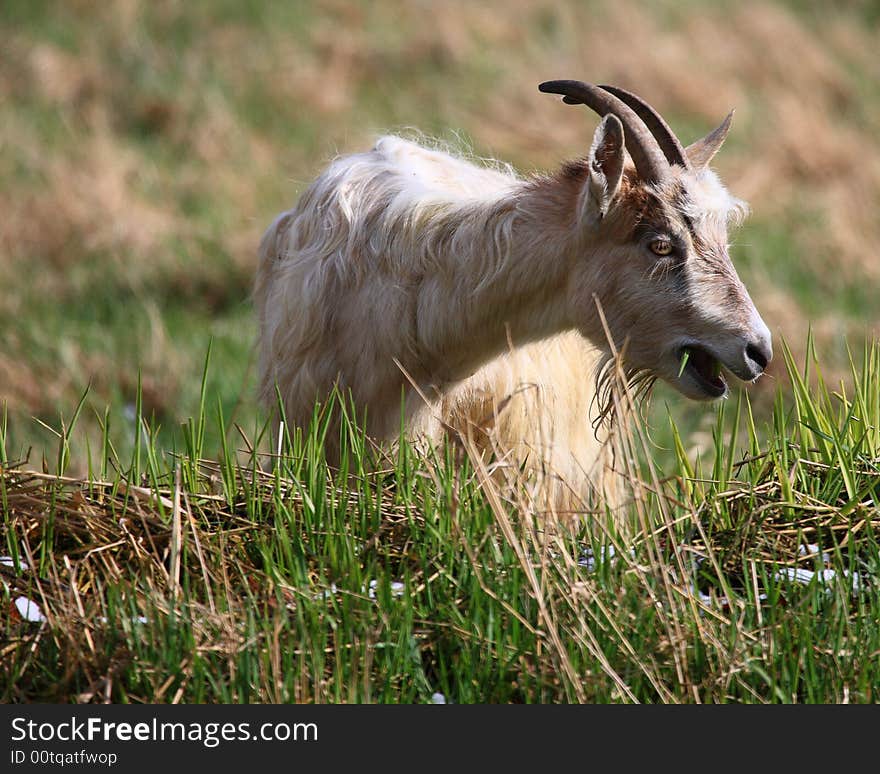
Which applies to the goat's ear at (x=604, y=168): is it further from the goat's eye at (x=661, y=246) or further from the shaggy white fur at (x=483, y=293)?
the goat's eye at (x=661, y=246)

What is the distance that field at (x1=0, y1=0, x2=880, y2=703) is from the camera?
2.89 m

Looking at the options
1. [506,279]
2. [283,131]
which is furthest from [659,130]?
[283,131]

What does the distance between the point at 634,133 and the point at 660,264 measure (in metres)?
→ 0.42

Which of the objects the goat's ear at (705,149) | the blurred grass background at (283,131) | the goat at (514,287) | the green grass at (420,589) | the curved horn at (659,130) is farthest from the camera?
the blurred grass background at (283,131)

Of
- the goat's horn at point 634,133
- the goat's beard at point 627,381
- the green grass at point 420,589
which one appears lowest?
the green grass at point 420,589

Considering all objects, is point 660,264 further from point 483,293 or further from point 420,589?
point 420,589

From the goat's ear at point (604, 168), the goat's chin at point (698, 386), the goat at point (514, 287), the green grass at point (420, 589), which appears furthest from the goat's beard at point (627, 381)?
the green grass at point (420, 589)

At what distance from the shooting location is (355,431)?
4.13m

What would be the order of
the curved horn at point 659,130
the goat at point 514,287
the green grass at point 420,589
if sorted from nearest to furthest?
the green grass at point 420,589, the goat at point 514,287, the curved horn at point 659,130

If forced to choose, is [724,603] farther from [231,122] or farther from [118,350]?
[231,122]

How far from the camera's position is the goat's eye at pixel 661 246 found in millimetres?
4113

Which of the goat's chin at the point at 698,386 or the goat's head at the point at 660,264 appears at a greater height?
the goat's head at the point at 660,264

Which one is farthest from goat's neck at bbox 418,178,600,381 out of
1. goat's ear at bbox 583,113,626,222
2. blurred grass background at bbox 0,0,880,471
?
blurred grass background at bbox 0,0,880,471

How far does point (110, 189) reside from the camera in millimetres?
11781
